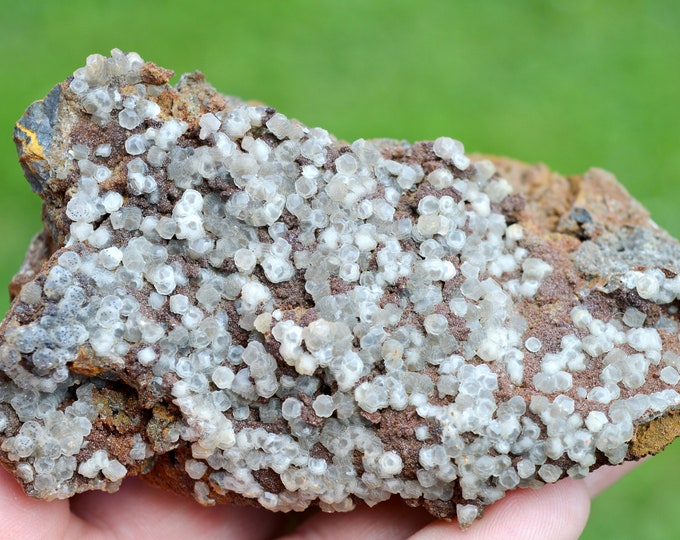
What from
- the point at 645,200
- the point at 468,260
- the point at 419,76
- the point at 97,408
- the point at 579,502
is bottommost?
the point at 579,502

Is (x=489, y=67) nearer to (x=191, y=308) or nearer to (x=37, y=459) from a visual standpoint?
(x=191, y=308)

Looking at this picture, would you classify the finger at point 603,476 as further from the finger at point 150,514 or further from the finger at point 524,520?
the finger at point 150,514

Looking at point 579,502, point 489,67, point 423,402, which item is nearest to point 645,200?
point 489,67

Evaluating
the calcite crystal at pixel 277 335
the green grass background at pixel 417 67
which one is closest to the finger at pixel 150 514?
the calcite crystal at pixel 277 335

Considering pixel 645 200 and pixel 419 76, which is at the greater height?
pixel 419 76

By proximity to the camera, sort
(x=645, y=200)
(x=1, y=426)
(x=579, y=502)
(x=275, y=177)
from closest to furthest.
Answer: (x=1, y=426) < (x=275, y=177) < (x=579, y=502) < (x=645, y=200)

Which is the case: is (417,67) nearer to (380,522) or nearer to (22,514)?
(380,522)

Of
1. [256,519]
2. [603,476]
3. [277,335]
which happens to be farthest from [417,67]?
[277,335]
